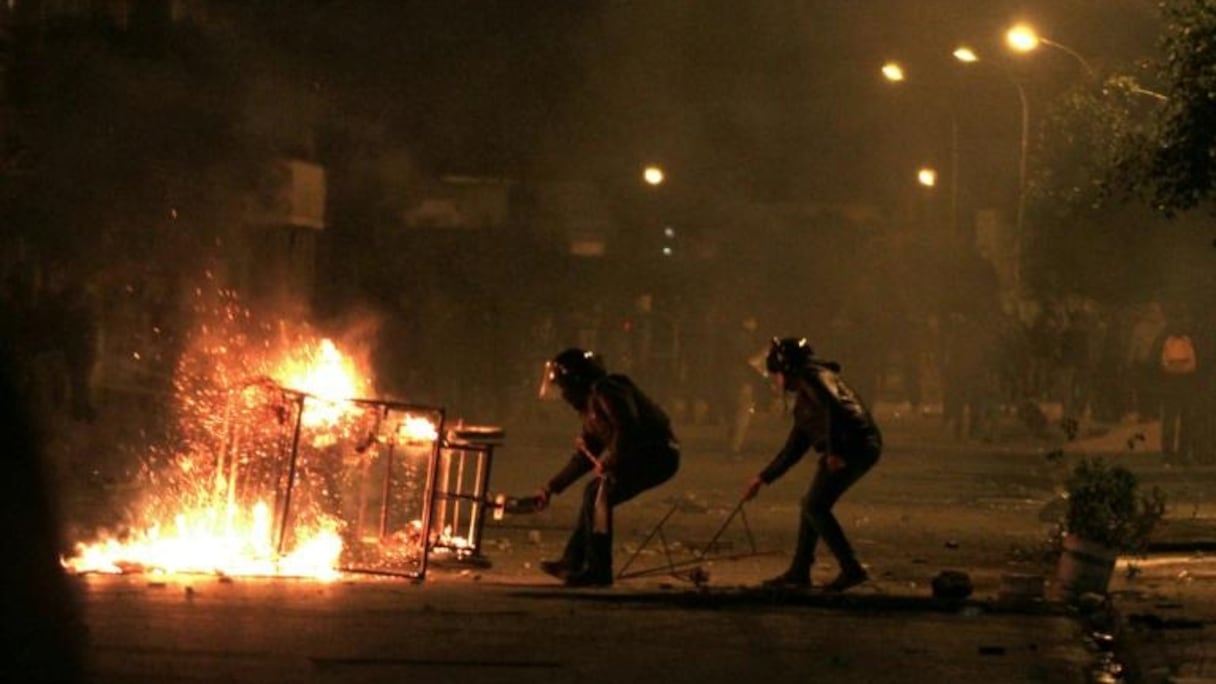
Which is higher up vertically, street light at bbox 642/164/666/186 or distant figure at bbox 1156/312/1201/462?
street light at bbox 642/164/666/186

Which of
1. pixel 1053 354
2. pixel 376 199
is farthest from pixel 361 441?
pixel 1053 354

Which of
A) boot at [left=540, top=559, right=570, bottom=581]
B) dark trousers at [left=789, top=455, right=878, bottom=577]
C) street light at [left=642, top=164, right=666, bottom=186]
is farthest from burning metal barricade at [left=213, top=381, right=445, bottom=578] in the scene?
street light at [left=642, top=164, right=666, bottom=186]

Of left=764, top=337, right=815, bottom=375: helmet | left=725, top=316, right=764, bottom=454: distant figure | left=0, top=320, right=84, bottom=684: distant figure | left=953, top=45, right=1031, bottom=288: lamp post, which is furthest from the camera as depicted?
left=953, top=45, right=1031, bottom=288: lamp post

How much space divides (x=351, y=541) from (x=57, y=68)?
5.99m

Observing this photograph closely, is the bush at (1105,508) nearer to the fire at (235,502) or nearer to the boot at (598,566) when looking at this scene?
the boot at (598,566)

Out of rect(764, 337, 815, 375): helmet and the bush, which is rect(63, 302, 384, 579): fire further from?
the bush

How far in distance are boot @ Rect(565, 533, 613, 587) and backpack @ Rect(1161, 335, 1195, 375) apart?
15473mm

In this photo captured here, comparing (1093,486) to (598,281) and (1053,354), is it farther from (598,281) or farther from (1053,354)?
(598,281)

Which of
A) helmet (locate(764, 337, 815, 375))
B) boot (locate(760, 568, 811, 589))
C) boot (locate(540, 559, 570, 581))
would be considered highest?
helmet (locate(764, 337, 815, 375))

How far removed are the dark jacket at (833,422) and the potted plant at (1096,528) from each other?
4.01ft

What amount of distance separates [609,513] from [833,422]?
1.44 m

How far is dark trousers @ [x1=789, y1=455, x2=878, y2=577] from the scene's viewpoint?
502 inches

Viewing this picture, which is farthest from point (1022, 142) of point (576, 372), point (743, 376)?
point (576, 372)

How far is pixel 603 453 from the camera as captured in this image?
1293 cm
